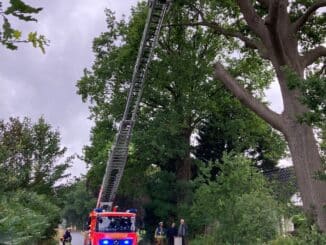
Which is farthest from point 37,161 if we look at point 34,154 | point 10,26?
point 10,26

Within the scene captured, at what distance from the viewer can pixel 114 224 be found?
74.2 ft

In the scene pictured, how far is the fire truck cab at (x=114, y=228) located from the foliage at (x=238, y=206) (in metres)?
3.04

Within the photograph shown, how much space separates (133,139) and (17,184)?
7745mm

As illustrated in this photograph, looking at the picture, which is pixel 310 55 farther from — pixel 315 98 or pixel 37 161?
pixel 37 161

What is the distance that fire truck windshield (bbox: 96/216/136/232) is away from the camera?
22.5 m

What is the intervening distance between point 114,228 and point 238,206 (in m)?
6.42

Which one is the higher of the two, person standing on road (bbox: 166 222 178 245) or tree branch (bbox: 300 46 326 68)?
tree branch (bbox: 300 46 326 68)

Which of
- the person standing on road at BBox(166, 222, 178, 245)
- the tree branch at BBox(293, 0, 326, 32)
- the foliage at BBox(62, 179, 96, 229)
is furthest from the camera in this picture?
the foliage at BBox(62, 179, 96, 229)

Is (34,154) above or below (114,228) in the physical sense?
above

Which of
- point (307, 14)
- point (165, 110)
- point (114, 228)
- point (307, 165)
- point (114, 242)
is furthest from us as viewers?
point (165, 110)

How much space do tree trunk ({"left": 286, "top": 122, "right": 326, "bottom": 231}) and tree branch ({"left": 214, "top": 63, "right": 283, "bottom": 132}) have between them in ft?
2.10

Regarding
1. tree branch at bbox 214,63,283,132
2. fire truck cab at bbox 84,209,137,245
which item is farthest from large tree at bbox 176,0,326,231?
fire truck cab at bbox 84,209,137,245

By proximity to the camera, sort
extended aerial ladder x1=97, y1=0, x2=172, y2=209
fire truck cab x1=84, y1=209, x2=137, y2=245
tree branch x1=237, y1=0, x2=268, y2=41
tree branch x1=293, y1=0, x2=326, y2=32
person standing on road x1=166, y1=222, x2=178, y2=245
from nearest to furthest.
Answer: tree branch x1=293, y1=0, x2=326, y2=32, tree branch x1=237, y1=0, x2=268, y2=41, fire truck cab x1=84, y1=209, x2=137, y2=245, extended aerial ladder x1=97, y1=0, x2=172, y2=209, person standing on road x1=166, y1=222, x2=178, y2=245

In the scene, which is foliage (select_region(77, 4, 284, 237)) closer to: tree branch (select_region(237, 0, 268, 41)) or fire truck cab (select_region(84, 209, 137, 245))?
fire truck cab (select_region(84, 209, 137, 245))
